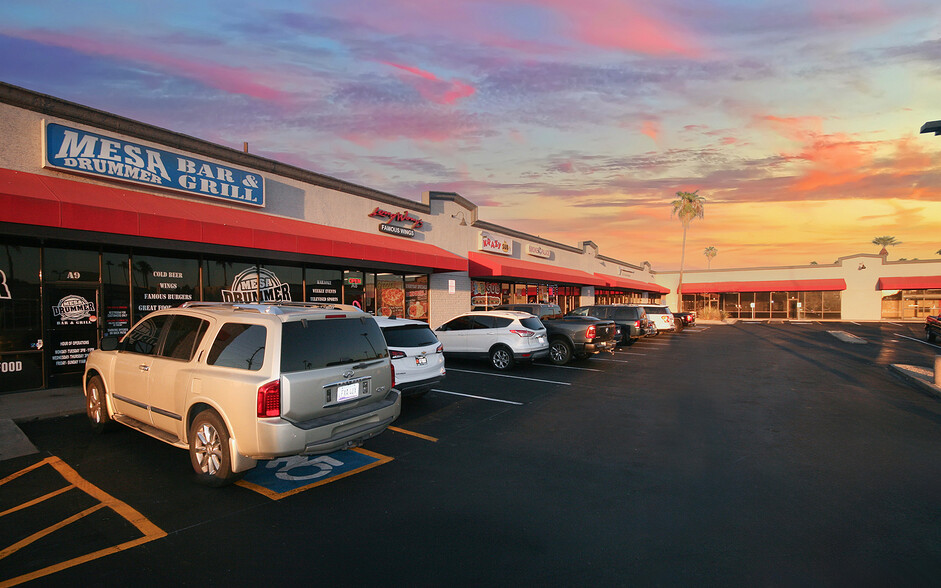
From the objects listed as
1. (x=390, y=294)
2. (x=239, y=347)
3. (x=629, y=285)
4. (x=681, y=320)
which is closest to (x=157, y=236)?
(x=239, y=347)

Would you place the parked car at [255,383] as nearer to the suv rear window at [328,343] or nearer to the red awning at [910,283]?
the suv rear window at [328,343]

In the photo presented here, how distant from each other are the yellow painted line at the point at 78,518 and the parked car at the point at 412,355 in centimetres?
425

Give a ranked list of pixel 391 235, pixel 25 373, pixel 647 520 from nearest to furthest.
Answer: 1. pixel 647 520
2. pixel 25 373
3. pixel 391 235

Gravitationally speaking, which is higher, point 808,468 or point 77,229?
point 77,229

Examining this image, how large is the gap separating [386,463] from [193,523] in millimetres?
2199

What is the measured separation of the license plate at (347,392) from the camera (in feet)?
17.3

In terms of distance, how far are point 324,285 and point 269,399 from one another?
10903mm

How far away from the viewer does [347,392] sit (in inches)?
211

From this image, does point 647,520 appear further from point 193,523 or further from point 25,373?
point 25,373

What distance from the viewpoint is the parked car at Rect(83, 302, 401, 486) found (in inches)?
189

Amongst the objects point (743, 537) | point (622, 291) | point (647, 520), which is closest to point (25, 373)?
point (647, 520)

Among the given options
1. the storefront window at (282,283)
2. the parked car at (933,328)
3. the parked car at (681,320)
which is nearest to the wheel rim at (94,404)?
the storefront window at (282,283)

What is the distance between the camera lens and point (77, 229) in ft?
28.8

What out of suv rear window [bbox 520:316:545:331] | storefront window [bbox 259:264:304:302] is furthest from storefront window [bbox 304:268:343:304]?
suv rear window [bbox 520:316:545:331]
